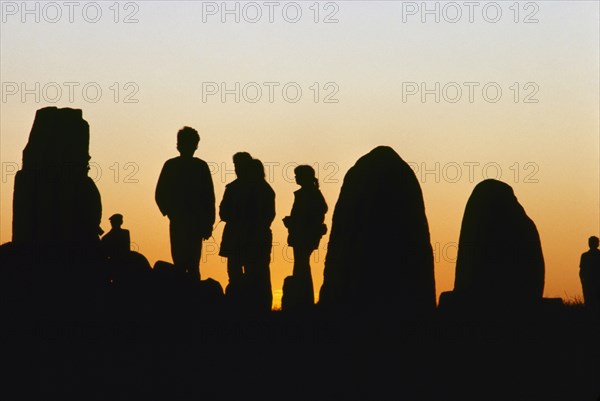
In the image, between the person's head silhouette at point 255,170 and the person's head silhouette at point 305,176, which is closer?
the person's head silhouette at point 255,170

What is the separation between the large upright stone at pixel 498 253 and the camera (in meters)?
20.5

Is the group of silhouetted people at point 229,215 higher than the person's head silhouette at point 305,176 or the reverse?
the reverse

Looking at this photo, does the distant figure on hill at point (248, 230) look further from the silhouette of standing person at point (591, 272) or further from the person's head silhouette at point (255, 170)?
the silhouette of standing person at point (591, 272)

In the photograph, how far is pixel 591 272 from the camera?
23.2 meters

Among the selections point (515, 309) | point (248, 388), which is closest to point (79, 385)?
point (248, 388)

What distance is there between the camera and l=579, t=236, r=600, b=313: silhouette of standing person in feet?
76.0

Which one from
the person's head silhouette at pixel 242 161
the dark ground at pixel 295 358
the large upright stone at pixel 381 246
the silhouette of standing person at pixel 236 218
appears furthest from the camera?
the large upright stone at pixel 381 246

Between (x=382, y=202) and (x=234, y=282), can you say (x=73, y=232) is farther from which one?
(x=382, y=202)

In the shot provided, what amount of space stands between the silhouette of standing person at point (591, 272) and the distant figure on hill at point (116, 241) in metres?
7.96

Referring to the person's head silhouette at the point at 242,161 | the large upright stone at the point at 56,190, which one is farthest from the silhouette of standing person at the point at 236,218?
the large upright stone at the point at 56,190

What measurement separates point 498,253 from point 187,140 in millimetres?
5482

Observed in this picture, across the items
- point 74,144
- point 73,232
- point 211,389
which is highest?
point 74,144

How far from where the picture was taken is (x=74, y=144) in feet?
64.3

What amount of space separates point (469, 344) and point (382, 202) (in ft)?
10.4
